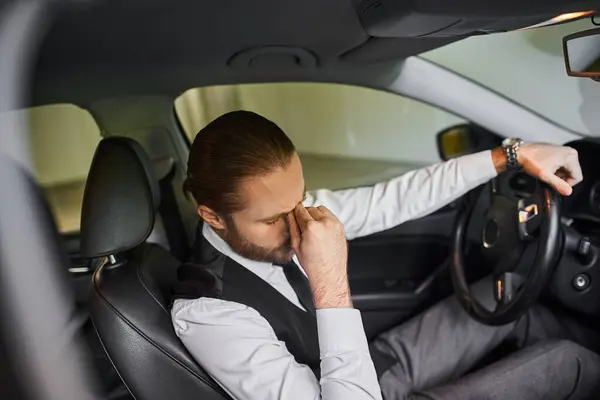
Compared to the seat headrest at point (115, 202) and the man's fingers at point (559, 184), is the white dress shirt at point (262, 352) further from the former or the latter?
the man's fingers at point (559, 184)

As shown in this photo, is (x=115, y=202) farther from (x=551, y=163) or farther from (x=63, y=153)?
(x=551, y=163)

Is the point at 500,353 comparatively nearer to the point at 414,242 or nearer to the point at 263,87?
the point at 414,242

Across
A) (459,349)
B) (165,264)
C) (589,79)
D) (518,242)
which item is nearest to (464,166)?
(518,242)

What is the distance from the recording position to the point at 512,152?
1520 mm

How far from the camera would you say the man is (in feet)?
3.82

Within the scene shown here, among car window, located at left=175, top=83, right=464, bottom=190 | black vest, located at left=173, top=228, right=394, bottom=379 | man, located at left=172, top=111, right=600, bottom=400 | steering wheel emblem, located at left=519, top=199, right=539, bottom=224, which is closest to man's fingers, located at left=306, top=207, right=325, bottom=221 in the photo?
man, located at left=172, top=111, right=600, bottom=400

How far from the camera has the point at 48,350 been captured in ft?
2.98

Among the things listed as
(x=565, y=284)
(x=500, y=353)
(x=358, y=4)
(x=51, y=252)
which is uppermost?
(x=358, y=4)

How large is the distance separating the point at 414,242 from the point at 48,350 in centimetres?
148

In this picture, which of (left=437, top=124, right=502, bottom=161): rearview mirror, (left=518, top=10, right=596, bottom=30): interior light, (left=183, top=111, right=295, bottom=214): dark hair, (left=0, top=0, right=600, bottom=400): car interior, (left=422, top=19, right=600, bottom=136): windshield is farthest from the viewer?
(left=437, top=124, right=502, bottom=161): rearview mirror

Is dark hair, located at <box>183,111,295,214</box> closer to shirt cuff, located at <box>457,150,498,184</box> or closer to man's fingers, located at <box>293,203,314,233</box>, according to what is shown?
man's fingers, located at <box>293,203,314,233</box>

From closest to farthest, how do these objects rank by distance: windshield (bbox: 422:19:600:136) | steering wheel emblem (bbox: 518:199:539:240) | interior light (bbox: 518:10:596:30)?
interior light (bbox: 518:10:596:30)
windshield (bbox: 422:19:600:136)
steering wheel emblem (bbox: 518:199:539:240)

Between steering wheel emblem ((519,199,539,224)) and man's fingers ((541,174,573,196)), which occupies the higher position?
man's fingers ((541,174,573,196))

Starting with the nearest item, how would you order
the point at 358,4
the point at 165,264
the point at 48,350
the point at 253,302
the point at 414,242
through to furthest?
the point at 48,350 → the point at 358,4 → the point at 253,302 → the point at 165,264 → the point at 414,242
